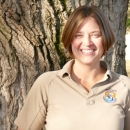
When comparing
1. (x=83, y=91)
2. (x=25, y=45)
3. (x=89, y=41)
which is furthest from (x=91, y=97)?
(x=25, y=45)

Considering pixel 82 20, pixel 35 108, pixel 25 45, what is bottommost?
pixel 35 108

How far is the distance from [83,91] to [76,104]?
0.09 m

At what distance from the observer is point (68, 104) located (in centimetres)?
196

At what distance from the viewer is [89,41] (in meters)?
1.96

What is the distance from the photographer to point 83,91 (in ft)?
6.53

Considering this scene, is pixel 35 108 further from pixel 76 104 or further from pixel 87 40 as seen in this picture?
pixel 87 40

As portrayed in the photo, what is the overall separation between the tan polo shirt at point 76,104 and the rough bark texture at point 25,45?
1.10 feet

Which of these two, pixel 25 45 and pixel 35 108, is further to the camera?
pixel 25 45

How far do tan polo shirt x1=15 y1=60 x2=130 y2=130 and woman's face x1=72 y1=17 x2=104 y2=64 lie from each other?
0.14m

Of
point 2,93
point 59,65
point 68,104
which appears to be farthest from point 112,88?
point 2,93

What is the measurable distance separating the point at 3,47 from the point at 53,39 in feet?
1.18

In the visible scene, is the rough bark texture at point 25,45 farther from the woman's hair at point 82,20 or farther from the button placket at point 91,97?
the button placket at point 91,97

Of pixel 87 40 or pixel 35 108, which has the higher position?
pixel 87 40

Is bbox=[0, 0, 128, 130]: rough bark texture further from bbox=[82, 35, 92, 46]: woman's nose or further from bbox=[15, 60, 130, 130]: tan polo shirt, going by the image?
bbox=[82, 35, 92, 46]: woman's nose
